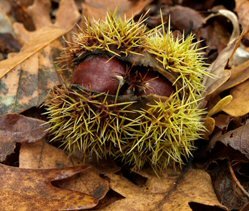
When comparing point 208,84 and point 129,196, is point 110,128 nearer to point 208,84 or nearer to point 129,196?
point 129,196

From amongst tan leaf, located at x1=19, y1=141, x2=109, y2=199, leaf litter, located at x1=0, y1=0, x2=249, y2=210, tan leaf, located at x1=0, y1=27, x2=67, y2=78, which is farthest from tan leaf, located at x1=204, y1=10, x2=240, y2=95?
tan leaf, located at x1=0, y1=27, x2=67, y2=78

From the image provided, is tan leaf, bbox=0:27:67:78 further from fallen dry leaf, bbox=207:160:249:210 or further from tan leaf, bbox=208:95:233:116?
fallen dry leaf, bbox=207:160:249:210

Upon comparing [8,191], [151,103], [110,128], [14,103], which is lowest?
[8,191]

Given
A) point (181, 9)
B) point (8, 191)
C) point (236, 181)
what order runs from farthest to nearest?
point (181, 9) → point (236, 181) → point (8, 191)

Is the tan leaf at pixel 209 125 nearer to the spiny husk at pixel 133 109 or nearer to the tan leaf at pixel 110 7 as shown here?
the spiny husk at pixel 133 109

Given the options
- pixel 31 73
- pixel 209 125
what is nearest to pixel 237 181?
pixel 209 125

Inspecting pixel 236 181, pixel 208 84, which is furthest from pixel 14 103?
pixel 236 181
